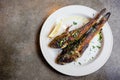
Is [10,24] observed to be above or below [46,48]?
above

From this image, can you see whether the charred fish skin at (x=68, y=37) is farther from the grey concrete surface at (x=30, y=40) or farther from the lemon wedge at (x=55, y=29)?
the grey concrete surface at (x=30, y=40)

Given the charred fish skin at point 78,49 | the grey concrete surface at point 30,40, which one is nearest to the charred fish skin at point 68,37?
the charred fish skin at point 78,49

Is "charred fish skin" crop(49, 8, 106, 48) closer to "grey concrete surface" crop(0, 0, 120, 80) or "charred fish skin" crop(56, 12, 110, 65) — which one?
"charred fish skin" crop(56, 12, 110, 65)

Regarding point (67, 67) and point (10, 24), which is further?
point (10, 24)

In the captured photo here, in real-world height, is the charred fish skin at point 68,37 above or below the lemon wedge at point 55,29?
below

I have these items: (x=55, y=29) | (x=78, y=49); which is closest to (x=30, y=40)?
(x=55, y=29)

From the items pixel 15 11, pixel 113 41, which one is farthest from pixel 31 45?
pixel 113 41

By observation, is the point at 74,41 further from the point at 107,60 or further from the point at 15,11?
the point at 15,11
